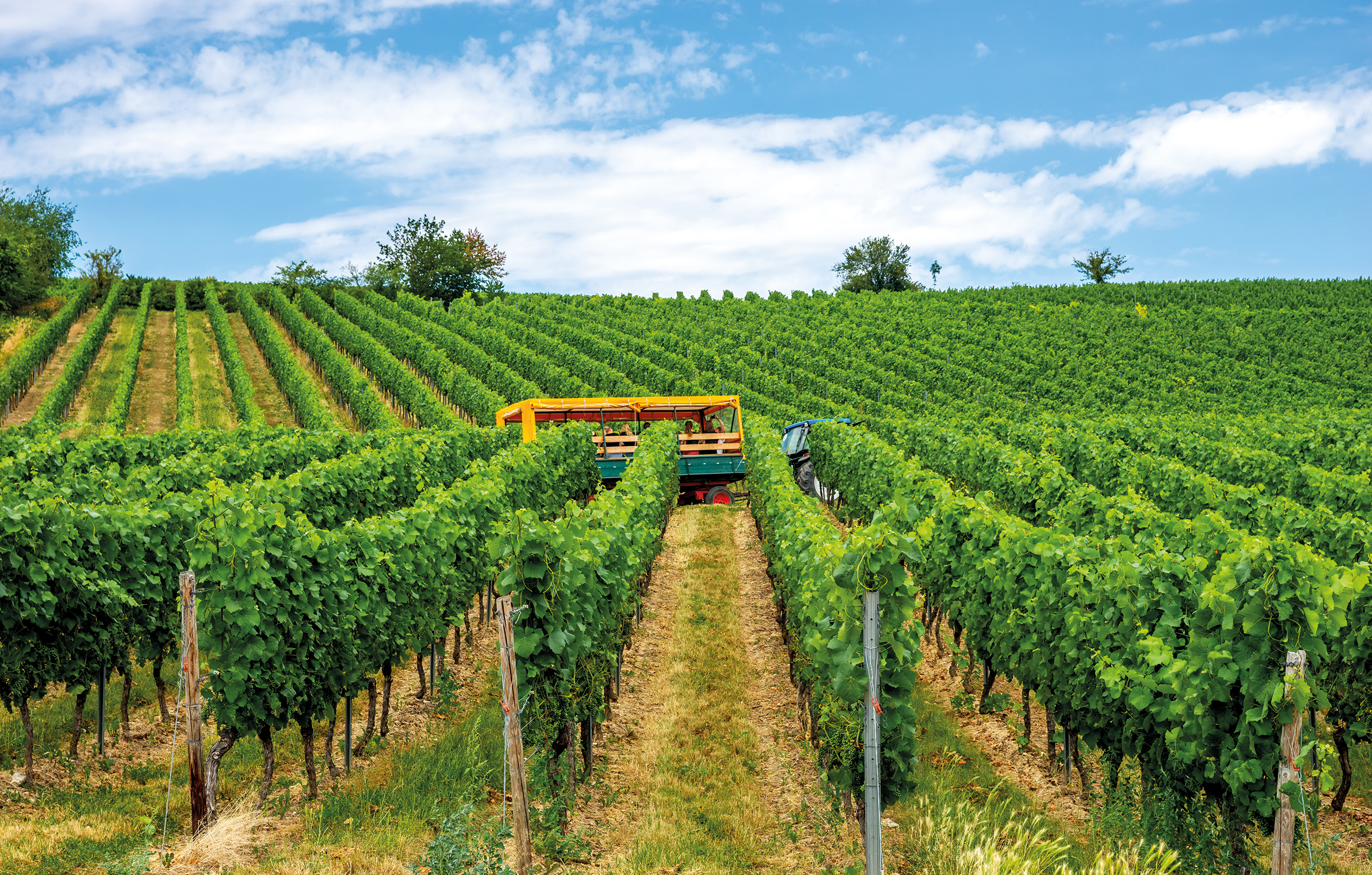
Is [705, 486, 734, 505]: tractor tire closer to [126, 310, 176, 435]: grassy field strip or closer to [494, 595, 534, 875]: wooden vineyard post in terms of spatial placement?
[494, 595, 534, 875]: wooden vineyard post

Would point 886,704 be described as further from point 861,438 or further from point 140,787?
point 861,438

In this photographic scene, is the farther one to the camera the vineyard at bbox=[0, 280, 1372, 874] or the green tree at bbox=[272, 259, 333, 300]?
the green tree at bbox=[272, 259, 333, 300]

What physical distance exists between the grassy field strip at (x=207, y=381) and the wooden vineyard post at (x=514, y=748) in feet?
102

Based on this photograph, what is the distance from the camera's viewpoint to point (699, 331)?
2045 inches

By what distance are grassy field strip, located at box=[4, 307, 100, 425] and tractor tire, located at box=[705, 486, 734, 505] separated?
24562mm

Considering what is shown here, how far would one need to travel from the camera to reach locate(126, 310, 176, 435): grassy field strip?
120 ft

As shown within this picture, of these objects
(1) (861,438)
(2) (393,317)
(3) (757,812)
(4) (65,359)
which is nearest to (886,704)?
(3) (757,812)

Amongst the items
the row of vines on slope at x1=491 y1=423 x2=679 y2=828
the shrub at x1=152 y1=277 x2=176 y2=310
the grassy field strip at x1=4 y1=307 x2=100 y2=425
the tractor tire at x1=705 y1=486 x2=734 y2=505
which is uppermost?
the shrub at x1=152 y1=277 x2=176 y2=310

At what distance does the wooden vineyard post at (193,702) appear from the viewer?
6598mm

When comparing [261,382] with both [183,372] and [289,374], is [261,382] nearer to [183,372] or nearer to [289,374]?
[183,372]

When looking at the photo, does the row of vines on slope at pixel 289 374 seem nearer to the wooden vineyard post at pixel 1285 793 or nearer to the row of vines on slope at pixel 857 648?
the row of vines on slope at pixel 857 648

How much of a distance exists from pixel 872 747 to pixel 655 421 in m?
17.9

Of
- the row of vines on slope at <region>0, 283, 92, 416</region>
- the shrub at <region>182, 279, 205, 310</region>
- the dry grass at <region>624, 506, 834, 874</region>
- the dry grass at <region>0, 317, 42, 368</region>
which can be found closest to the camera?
the dry grass at <region>624, 506, 834, 874</region>

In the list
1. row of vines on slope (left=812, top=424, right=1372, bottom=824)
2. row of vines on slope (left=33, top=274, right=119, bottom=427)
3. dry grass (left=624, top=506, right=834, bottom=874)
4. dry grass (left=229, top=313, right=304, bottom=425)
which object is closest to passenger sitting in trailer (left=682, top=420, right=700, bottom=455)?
dry grass (left=624, top=506, right=834, bottom=874)
